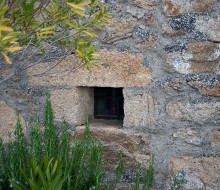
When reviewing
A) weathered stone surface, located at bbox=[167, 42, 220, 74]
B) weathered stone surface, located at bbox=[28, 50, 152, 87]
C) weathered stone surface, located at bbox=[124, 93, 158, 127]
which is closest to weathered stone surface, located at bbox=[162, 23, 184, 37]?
weathered stone surface, located at bbox=[167, 42, 220, 74]

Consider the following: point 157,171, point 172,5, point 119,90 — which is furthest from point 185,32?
point 157,171

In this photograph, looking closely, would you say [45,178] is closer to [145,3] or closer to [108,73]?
[108,73]

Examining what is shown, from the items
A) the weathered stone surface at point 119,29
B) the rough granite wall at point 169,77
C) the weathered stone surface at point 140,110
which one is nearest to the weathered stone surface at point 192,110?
the rough granite wall at point 169,77

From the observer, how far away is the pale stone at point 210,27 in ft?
9.57

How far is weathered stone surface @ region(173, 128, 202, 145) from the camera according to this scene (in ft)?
9.93

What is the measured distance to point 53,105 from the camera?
10.8ft

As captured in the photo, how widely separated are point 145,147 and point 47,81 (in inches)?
30.3

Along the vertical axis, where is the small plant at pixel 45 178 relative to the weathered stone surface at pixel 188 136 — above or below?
below

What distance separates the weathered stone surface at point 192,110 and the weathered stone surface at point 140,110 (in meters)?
0.10

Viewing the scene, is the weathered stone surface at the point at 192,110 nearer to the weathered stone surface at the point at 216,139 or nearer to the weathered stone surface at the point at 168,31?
the weathered stone surface at the point at 216,139

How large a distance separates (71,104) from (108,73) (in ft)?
1.08

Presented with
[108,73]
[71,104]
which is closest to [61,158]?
[71,104]

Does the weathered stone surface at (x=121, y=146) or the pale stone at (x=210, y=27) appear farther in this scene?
the weathered stone surface at (x=121, y=146)

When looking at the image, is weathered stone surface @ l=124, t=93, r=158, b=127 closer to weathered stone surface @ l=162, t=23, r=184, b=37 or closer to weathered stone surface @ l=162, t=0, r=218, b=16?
weathered stone surface @ l=162, t=23, r=184, b=37
